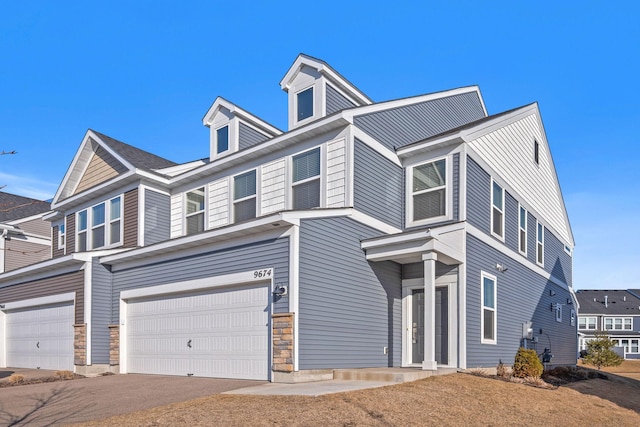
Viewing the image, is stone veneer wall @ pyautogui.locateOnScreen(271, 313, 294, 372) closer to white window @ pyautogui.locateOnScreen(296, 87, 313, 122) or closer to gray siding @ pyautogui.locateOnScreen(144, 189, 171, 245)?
white window @ pyautogui.locateOnScreen(296, 87, 313, 122)

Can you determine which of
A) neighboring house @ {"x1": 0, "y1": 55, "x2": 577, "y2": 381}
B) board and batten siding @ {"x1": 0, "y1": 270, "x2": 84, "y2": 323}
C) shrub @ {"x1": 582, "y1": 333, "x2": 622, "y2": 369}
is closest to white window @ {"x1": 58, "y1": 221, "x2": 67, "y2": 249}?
board and batten siding @ {"x1": 0, "y1": 270, "x2": 84, "y2": 323}

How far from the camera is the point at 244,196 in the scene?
51.8 ft

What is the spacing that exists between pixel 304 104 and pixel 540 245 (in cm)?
1002

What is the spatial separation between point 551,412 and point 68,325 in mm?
13536

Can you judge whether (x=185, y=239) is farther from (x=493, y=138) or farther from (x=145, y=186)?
(x=493, y=138)

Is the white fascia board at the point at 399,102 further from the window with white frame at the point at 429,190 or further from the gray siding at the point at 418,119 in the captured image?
the window with white frame at the point at 429,190

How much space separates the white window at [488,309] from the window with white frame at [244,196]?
636 cm

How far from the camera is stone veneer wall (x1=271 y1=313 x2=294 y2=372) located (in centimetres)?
1118

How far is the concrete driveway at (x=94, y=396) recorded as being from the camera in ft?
27.7

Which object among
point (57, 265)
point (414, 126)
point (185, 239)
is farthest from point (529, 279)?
point (57, 265)

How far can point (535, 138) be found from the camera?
19.4 metres

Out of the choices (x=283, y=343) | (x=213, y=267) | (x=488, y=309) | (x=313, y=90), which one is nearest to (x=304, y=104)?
(x=313, y=90)

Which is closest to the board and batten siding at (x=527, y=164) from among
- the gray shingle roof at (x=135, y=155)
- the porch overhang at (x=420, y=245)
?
the porch overhang at (x=420, y=245)

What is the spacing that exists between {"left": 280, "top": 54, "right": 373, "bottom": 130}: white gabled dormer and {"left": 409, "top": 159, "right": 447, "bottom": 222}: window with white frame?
2777 millimetres
